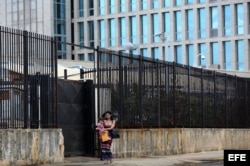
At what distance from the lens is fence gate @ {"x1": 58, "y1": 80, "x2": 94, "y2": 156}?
68.2 ft

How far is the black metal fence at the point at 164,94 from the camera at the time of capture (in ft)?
74.9

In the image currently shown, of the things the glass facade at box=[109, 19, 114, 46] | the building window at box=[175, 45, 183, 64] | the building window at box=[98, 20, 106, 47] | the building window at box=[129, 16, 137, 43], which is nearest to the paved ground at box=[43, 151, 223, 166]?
the building window at box=[175, 45, 183, 64]

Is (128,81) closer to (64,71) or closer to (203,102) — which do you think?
(64,71)

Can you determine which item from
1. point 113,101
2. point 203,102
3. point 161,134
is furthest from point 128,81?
point 203,102

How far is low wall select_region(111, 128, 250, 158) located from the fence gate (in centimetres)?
111

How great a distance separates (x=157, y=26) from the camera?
268 ft

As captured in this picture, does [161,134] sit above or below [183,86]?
below

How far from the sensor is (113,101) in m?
22.9

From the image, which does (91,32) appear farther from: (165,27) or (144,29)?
(165,27)

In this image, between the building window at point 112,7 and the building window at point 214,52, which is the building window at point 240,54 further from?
the building window at point 112,7

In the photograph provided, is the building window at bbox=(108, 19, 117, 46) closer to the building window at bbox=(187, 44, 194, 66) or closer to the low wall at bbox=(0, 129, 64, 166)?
the building window at bbox=(187, 44, 194, 66)

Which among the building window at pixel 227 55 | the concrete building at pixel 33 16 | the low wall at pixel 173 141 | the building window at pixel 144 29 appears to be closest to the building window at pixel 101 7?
the concrete building at pixel 33 16

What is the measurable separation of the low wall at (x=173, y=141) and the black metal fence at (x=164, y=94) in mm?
354

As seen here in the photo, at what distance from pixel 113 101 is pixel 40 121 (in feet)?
13.9
